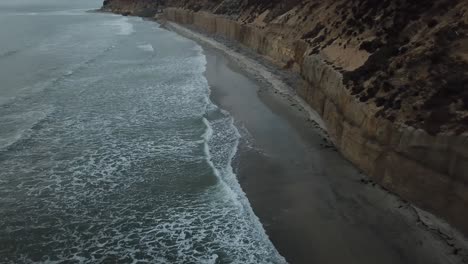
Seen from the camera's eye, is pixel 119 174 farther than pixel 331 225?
Yes

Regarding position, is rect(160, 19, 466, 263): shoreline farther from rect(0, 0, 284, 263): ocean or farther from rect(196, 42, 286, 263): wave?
rect(0, 0, 284, 263): ocean

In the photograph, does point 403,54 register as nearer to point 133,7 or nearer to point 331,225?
point 331,225

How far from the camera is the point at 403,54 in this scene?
1805 centimetres

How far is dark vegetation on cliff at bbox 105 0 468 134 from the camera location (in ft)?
47.0

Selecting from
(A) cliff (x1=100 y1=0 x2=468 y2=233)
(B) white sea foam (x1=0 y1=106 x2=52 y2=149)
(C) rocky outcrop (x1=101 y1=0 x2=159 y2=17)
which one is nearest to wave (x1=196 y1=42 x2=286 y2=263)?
(A) cliff (x1=100 y1=0 x2=468 y2=233)

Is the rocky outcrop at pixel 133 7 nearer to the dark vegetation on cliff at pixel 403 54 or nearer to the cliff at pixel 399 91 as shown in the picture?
the dark vegetation on cliff at pixel 403 54

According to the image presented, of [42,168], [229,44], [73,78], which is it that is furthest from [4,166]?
[229,44]

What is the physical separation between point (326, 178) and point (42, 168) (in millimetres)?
10636

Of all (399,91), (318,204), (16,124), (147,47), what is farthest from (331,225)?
(147,47)

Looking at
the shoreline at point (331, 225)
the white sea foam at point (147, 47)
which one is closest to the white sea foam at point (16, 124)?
the shoreline at point (331, 225)

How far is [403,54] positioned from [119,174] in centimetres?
1176

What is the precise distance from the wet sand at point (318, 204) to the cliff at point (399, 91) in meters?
0.70

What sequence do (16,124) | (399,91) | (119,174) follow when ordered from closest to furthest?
1. (399,91)
2. (119,174)
3. (16,124)

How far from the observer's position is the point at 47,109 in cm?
2555
